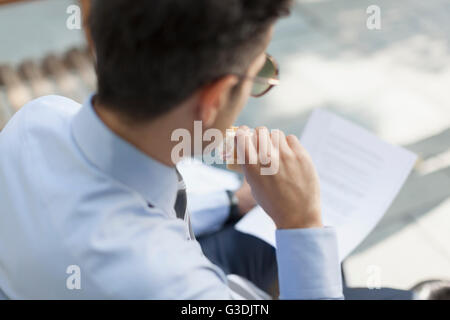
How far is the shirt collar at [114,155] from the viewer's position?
59 centimetres

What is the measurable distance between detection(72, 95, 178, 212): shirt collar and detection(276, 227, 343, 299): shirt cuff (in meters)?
0.24

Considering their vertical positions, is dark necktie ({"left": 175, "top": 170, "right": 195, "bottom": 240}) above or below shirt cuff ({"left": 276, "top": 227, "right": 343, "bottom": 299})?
above

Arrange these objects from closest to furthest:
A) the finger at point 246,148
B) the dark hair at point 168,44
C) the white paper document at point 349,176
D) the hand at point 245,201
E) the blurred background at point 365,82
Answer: the dark hair at point 168,44 → the finger at point 246,148 → the white paper document at point 349,176 → the hand at point 245,201 → the blurred background at point 365,82

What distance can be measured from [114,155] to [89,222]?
0.09 metres

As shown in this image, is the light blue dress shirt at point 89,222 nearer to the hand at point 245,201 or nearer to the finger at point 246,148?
the finger at point 246,148

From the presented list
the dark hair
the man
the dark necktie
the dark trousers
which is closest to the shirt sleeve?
the dark trousers

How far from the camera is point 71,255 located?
1.81 feet

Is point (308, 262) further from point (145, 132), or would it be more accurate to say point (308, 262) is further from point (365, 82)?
point (365, 82)

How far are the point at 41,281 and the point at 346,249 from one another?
22.2 inches

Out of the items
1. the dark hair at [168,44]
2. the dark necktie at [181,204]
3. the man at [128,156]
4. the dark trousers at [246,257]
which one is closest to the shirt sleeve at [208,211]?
the dark trousers at [246,257]

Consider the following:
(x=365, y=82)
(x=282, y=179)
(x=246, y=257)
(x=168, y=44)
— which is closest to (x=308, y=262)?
(x=282, y=179)

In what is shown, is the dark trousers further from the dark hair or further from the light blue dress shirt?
the dark hair

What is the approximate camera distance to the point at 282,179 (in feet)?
2.40

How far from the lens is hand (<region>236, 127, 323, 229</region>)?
73 centimetres
